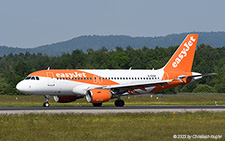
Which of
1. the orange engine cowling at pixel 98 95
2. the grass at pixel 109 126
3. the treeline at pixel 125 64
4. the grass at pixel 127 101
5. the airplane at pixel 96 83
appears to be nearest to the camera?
the grass at pixel 109 126

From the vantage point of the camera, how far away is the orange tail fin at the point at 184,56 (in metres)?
56.2

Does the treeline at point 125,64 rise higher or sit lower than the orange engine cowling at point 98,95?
higher

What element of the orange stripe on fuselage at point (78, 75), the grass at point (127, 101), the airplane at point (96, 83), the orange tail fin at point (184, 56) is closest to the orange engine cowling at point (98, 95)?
the airplane at point (96, 83)

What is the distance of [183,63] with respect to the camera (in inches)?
2232

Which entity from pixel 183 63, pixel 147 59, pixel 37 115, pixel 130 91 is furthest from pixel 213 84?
pixel 37 115

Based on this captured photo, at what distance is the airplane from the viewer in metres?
47.2

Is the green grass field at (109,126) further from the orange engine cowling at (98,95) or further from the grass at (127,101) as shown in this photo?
the grass at (127,101)

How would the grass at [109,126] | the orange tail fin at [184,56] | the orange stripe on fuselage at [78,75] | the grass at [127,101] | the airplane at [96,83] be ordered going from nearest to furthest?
the grass at [109,126], the airplane at [96,83], the orange stripe on fuselage at [78,75], the grass at [127,101], the orange tail fin at [184,56]

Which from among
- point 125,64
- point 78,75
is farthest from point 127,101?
point 125,64

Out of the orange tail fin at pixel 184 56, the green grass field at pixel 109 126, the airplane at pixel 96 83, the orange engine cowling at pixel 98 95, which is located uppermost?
the orange tail fin at pixel 184 56

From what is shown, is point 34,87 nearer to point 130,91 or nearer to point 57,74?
point 57,74

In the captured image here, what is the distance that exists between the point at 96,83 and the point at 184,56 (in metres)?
13.0

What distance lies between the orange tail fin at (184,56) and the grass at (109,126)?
19630 millimetres

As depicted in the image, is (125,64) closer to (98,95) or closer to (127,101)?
(127,101)
